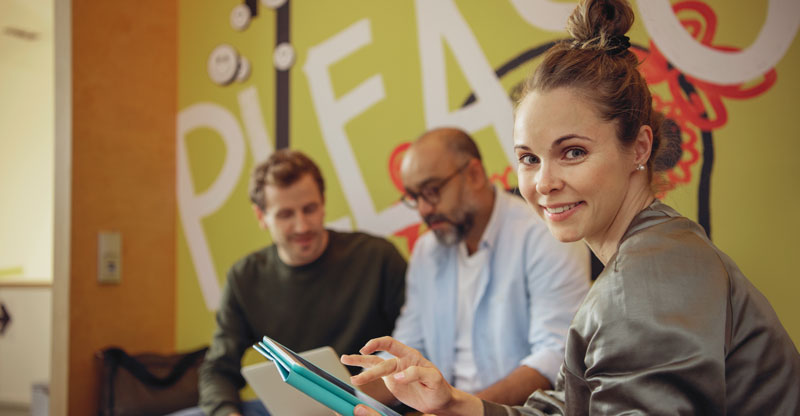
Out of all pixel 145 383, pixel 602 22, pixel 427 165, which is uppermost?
pixel 602 22

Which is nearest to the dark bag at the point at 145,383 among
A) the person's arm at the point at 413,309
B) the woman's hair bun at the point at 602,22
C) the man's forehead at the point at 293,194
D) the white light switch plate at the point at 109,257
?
the white light switch plate at the point at 109,257

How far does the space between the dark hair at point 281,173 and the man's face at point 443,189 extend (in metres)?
0.51

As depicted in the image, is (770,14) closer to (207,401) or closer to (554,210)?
(554,210)

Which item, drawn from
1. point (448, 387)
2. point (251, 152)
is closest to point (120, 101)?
point (251, 152)

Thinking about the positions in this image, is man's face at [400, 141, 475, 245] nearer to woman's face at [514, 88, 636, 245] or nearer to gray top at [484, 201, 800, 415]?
woman's face at [514, 88, 636, 245]

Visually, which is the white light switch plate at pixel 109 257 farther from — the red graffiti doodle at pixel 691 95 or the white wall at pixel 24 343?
the red graffiti doodle at pixel 691 95

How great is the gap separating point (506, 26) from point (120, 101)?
79.8 inches

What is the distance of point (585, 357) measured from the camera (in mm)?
983

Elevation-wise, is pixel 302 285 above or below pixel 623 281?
below

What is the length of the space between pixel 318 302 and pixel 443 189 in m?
0.74

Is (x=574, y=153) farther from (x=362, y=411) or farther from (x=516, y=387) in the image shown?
(x=516, y=387)

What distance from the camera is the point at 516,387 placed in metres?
1.82

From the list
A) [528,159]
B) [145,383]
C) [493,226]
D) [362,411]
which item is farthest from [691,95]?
[145,383]

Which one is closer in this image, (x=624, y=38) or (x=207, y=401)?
(x=624, y=38)
